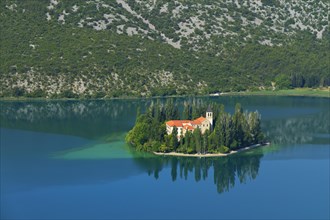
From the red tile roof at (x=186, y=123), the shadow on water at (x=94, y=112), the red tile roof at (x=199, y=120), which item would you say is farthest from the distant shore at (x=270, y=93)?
the red tile roof at (x=186, y=123)

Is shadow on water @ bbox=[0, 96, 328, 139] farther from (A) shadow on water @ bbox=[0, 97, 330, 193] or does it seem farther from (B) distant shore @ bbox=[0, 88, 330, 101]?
(B) distant shore @ bbox=[0, 88, 330, 101]

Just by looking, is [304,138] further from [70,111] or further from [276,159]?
[70,111]

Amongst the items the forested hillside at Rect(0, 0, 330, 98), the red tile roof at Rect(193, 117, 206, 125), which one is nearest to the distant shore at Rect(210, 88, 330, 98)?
the forested hillside at Rect(0, 0, 330, 98)

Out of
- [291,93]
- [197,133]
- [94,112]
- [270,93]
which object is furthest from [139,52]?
[197,133]

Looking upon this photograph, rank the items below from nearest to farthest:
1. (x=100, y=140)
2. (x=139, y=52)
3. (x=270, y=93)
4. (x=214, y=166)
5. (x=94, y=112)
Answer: (x=214, y=166), (x=100, y=140), (x=94, y=112), (x=270, y=93), (x=139, y=52)

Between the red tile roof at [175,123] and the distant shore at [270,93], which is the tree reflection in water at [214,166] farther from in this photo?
the distant shore at [270,93]

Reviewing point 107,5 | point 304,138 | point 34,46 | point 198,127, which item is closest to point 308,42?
point 107,5

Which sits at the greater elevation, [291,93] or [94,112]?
[291,93]

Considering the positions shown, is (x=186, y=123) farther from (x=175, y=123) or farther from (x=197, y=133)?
(x=197, y=133)
